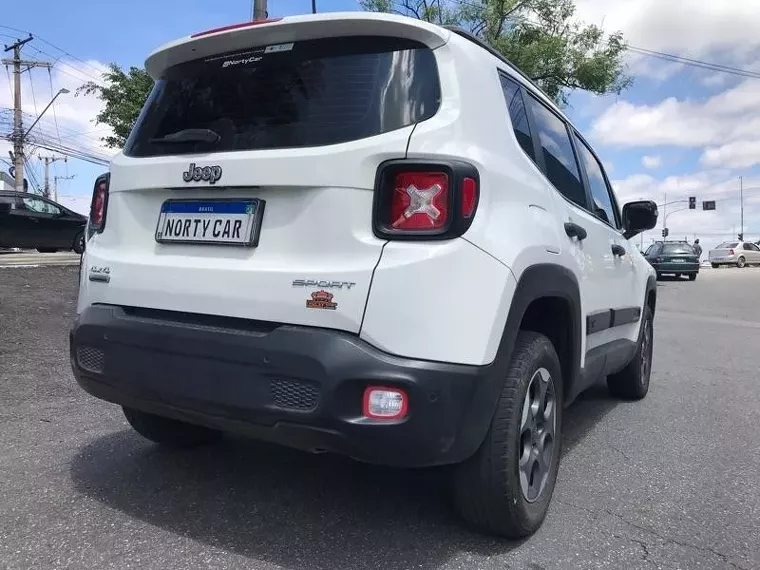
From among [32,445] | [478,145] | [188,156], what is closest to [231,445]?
[32,445]

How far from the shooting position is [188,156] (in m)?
2.68

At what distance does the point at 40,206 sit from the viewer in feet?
53.3

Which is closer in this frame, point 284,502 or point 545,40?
point 284,502

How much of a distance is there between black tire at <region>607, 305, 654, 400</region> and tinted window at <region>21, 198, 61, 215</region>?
15137mm

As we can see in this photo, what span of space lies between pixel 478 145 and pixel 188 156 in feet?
3.86

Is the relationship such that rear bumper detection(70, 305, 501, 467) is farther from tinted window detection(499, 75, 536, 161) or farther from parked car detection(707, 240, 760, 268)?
parked car detection(707, 240, 760, 268)

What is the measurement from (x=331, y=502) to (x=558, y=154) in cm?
213

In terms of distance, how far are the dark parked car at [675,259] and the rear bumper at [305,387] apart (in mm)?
25228

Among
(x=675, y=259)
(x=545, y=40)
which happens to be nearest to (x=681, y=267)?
(x=675, y=259)

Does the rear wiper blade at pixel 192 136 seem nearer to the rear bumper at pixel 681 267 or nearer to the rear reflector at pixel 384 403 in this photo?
the rear reflector at pixel 384 403

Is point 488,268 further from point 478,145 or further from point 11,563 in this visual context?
point 11,563

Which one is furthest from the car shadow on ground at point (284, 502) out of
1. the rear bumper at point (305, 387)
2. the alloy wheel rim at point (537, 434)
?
the rear bumper at point (305, 387)

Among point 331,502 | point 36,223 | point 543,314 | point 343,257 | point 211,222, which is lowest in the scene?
point 331,502

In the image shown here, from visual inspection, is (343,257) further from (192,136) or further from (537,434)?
(537,434)
